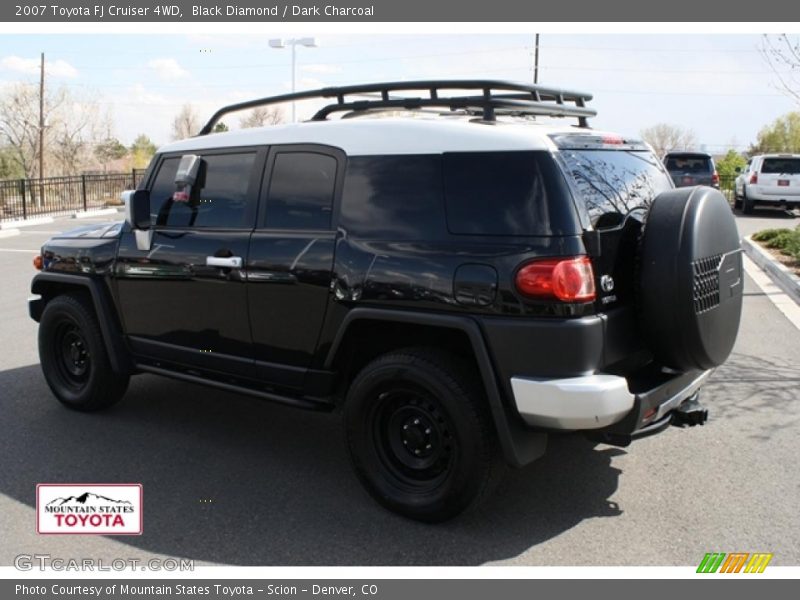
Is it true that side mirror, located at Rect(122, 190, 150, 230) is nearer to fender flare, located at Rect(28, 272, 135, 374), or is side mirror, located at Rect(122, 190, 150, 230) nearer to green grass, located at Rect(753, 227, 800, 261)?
fender flare, located at Rect(28, 272, 135, 374)

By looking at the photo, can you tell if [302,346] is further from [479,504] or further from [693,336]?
[693,336]

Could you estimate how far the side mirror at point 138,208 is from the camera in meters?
4.88

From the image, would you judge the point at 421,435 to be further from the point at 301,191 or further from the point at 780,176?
the point at 780,176

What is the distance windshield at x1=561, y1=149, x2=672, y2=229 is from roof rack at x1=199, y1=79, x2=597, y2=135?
0.54 metres

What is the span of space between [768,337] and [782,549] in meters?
4.44

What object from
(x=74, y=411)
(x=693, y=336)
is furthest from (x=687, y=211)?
(x=74, y=411)

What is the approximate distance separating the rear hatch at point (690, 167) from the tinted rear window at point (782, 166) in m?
1.48

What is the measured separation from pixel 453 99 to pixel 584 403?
1850 mm

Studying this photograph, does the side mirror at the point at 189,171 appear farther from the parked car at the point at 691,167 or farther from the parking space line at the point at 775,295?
the parked car at the point at 691,167

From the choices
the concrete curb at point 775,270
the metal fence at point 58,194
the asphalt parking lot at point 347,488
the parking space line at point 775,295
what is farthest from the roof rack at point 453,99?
the metal fence at point 58,194

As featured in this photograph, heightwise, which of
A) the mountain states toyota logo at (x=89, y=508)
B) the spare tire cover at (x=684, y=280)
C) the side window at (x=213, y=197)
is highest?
the side window at (x=213, y=197)

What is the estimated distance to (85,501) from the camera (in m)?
3.99

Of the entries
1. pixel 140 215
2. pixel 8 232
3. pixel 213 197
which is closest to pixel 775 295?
pixel 213 197

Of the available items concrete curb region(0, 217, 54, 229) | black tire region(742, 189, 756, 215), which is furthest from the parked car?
concrete curb region(0, 217, 54, 229)
